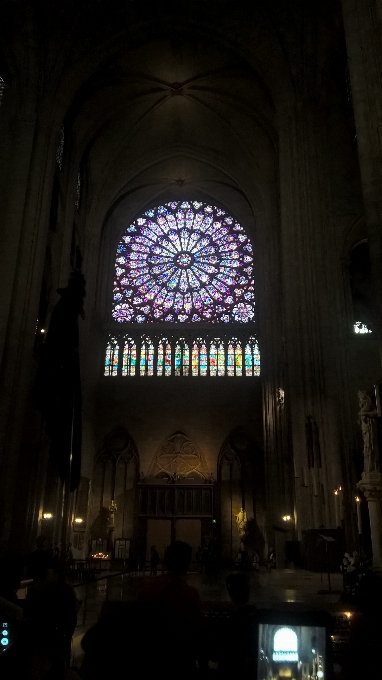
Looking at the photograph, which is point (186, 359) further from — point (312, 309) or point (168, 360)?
point (312, 309)

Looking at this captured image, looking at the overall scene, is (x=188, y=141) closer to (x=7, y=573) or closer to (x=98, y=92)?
(x=98, y=92)

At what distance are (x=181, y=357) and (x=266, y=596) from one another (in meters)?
15.7

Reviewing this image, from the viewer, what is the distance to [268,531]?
65.0 feet

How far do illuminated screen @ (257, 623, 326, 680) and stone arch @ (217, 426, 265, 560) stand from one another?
64.0ft

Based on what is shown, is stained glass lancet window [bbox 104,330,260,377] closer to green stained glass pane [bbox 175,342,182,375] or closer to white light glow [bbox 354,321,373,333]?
green stained glass pane [bbox 175,342,182,375]

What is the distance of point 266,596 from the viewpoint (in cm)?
786

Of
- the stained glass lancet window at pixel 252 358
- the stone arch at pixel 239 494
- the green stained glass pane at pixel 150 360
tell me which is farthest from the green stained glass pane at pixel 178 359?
the stone arch at pixel 239 494

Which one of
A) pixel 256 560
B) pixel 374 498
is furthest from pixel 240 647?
pixel 256 560

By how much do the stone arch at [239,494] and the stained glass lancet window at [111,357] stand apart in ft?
18.6

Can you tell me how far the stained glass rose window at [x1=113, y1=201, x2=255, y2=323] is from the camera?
24.0m

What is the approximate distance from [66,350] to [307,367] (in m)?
9.83

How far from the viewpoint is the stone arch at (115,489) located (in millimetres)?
20922

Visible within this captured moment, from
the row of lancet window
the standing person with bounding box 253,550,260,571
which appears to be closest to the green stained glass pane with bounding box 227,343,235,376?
the row of lancet window

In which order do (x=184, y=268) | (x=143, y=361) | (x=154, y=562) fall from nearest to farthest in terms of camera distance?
(x=154, y=562)
(x=143, y=361)
(x=184, y=268)
